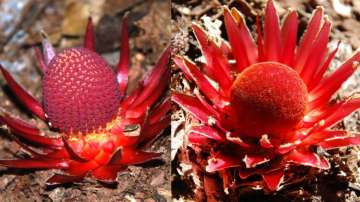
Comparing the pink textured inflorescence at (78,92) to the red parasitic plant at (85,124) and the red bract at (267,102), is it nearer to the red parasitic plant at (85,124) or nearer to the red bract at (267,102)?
the red parasitic plant at (85,124)

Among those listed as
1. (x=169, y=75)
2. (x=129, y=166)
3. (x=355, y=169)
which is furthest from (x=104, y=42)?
(x=355, y=169)

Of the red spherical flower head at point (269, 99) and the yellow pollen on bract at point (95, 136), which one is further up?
the red spherical flower head at point (269, 99)

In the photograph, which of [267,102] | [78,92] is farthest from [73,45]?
[267,102]

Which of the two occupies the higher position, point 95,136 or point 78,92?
point 78,92

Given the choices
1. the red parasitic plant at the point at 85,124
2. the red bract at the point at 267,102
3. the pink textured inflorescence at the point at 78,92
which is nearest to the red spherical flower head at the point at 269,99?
the red bract at the point at 267,102

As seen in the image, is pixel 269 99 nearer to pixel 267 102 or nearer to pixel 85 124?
pixel 267 102

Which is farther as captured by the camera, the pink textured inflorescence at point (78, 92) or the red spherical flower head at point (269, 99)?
the pink textured inflorescence at point (78, 92)
